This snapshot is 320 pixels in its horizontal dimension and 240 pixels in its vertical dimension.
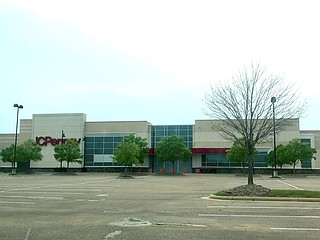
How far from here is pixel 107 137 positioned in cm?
7400

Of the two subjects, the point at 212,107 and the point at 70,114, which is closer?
the point at 212,107

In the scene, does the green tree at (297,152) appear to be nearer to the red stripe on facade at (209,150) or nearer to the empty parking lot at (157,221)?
the red stripe on facade at (209,150)

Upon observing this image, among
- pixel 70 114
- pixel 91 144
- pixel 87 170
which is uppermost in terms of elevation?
pixel 70 114

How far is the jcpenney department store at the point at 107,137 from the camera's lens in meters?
70.3

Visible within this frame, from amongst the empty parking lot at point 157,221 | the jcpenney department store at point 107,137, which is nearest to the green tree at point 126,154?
the jcpenney department store at point 107,137

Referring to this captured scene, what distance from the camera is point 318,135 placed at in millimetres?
69000

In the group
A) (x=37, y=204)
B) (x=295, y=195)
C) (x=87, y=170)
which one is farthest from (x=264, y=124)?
(x=87, y=170)

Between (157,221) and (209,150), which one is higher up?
(209,150)

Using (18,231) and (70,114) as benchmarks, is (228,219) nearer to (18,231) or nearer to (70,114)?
(18,231)

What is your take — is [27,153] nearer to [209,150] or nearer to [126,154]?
[126,154]

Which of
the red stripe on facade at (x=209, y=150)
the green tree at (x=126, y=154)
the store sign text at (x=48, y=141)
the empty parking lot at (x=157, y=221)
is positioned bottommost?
the empty parking lot at (x=157, y=221)

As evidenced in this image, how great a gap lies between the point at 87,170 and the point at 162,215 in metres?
62.5

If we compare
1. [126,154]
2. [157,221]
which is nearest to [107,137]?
[126,154]

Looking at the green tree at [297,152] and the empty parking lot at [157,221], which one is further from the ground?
the green tree at [297,152]
